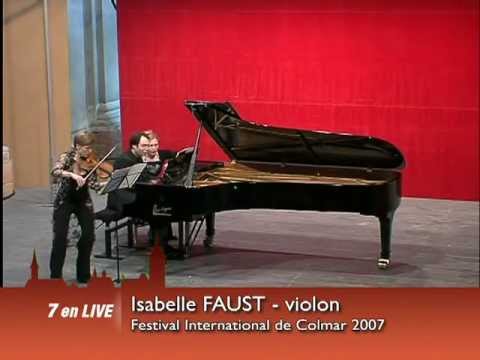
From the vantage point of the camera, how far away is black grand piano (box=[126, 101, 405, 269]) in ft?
20.7

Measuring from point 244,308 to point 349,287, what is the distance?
Answer: 0.89 m

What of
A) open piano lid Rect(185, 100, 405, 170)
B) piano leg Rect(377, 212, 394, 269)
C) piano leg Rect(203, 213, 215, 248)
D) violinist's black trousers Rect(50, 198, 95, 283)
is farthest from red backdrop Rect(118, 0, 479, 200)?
violinist's black trousers Rect(50, 198, 95, 283)

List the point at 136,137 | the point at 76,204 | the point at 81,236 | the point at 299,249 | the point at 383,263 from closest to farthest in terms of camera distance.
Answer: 1. the point at 76,204
2. the point at 81,236
3. the point at 136,137
4. the point at 383,263
5. the point at 299,249

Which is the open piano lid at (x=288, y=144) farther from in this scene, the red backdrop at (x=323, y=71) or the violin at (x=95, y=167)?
the violin at (x=95, y=167)

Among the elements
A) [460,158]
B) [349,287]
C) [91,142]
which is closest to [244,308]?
[349,287]

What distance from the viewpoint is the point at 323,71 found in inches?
277

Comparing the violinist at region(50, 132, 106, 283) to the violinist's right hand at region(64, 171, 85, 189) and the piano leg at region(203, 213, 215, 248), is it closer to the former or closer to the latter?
the violinist's right hand at region(64, 171, 85, 189)

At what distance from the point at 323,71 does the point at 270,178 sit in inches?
37.9

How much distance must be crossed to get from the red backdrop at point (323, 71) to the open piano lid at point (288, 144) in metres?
0.23

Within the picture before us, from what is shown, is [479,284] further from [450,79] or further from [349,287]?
[450,79]

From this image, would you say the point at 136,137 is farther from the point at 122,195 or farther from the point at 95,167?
the point at 95,167

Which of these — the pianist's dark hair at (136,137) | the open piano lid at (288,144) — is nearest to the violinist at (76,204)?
the pianist's dark hair at (136,137)

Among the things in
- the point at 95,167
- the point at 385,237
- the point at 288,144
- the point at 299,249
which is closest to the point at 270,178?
the point at 288,144

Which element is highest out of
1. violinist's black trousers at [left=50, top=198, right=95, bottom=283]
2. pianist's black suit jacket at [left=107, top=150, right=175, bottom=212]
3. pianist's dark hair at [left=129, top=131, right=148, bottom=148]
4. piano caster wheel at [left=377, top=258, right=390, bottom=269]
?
pianist's dark hair at [left=129, top=131, right=148, bottom=148]
